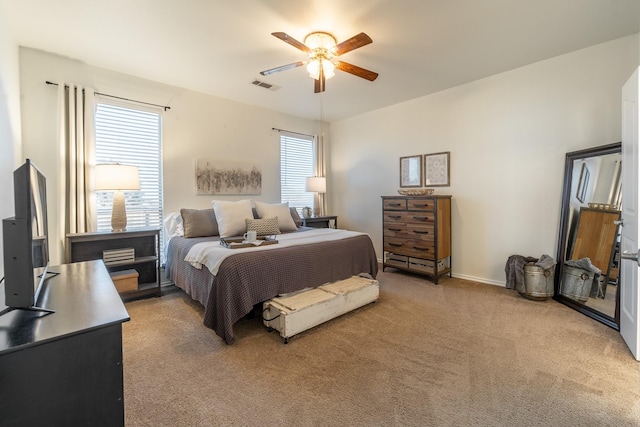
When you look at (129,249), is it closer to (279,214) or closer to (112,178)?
(112,178)

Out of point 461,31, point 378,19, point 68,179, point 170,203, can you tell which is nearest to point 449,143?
point 461,31

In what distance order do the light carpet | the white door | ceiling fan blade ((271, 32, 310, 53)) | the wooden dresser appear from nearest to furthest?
1. the light carpet
2. the white door
3. ceiling fan blade ((271, 32, 310, 53))
4. the wooden dresser

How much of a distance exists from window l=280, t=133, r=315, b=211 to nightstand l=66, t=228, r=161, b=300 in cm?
221

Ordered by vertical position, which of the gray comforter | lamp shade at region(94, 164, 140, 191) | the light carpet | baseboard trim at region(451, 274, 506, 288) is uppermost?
lamp shade at region(94, 164, 140, 191)

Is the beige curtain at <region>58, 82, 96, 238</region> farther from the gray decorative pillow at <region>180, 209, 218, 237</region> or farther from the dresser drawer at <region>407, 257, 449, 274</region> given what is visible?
the dresser drawer at <region>407, 257, 449, 274</region>

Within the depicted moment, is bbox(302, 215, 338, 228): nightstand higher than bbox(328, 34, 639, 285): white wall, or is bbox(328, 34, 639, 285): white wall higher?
bbox(328, 34, 639, 285): white wall

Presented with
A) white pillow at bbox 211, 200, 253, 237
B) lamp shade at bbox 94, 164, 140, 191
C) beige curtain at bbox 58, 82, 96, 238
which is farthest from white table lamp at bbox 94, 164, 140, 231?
white pillow at bbox 211, 200, 253, 237

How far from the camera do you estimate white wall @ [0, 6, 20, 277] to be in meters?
1.90

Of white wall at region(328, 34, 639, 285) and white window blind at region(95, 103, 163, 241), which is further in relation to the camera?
white window blind at region(95, 103, 163, 241)

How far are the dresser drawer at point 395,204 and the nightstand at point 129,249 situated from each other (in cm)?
304

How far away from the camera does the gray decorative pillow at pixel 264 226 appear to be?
337 cm

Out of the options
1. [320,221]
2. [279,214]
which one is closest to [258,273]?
[279,214]

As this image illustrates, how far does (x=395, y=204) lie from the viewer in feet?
13.6

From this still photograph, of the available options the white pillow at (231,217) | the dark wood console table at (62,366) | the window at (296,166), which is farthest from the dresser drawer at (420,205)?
the dark wood console table at (62,366)
